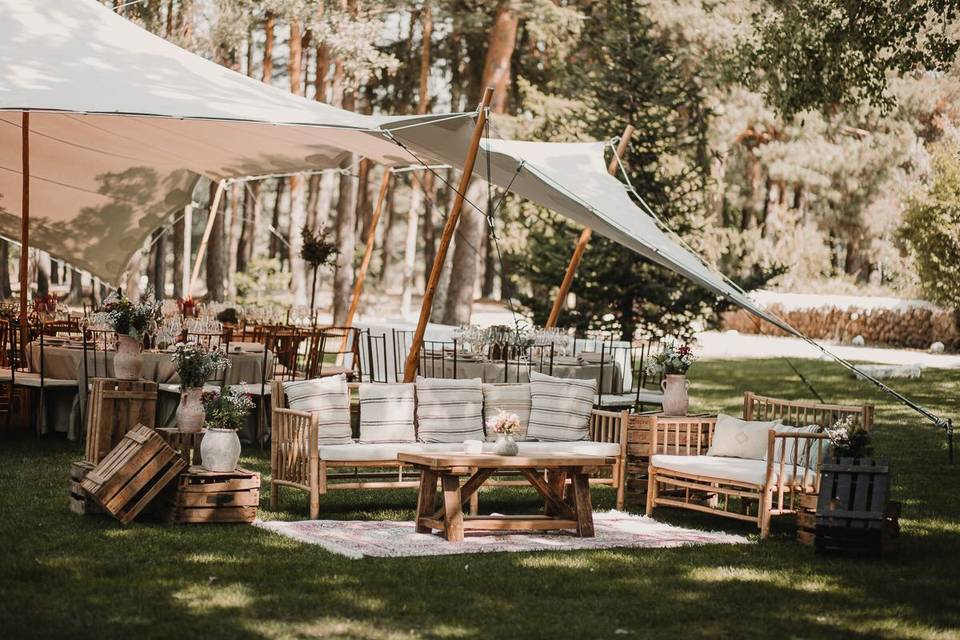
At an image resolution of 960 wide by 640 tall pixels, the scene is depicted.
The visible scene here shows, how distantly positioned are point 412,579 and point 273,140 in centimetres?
648

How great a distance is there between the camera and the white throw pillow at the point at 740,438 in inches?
296

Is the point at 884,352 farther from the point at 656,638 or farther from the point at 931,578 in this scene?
the point at 656,638

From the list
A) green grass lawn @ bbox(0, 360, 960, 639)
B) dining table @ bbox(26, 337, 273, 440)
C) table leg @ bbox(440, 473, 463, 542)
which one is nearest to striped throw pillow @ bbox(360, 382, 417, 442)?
green grass lawn @ bbox(0, 360, 960, 639)

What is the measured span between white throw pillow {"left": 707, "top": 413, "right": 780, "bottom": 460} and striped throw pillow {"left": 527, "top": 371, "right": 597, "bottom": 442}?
2.74ft

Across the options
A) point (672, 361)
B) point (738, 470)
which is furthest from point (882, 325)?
point (738, 470)

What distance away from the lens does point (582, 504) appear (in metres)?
6.96

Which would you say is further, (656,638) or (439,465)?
(439,465)

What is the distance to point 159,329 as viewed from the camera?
33.2 feet

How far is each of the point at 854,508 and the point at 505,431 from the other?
71.3 inches

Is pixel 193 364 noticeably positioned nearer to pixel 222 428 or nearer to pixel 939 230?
pixel 222 428

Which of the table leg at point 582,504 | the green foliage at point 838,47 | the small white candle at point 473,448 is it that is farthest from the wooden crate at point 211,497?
the green foliage at point 838,47

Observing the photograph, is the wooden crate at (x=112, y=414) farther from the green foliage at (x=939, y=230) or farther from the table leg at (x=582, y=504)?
the green foliage at (x=939, y=230)

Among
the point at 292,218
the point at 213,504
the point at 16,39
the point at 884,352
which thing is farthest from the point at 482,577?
the point at 884,352

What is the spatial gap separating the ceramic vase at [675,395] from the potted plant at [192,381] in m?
2.91
